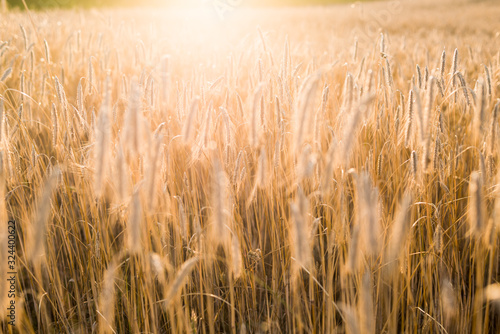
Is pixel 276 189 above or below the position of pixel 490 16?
below

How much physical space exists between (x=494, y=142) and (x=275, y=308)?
31.7 inches

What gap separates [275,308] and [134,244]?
57 centimetres

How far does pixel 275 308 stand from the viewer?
1.11 metres

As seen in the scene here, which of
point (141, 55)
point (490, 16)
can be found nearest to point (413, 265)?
point (141, 55)

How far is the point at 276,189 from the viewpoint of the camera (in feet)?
3.83

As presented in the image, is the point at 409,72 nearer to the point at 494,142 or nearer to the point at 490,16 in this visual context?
the point at 494,142

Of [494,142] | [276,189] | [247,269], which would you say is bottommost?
[247,269]

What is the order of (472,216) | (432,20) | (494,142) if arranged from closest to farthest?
1. (472,216)
2. (494,142)
3. (432,20)

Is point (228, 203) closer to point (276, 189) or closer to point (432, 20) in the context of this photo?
point (276, 189)

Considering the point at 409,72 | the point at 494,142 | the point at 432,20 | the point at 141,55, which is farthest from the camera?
the point at 432,20

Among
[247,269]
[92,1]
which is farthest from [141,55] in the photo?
[92,1]

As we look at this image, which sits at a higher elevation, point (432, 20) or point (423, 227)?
point (432, 20)

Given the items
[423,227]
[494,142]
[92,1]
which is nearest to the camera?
[494,142]

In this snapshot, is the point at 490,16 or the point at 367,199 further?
the point at 490,16
